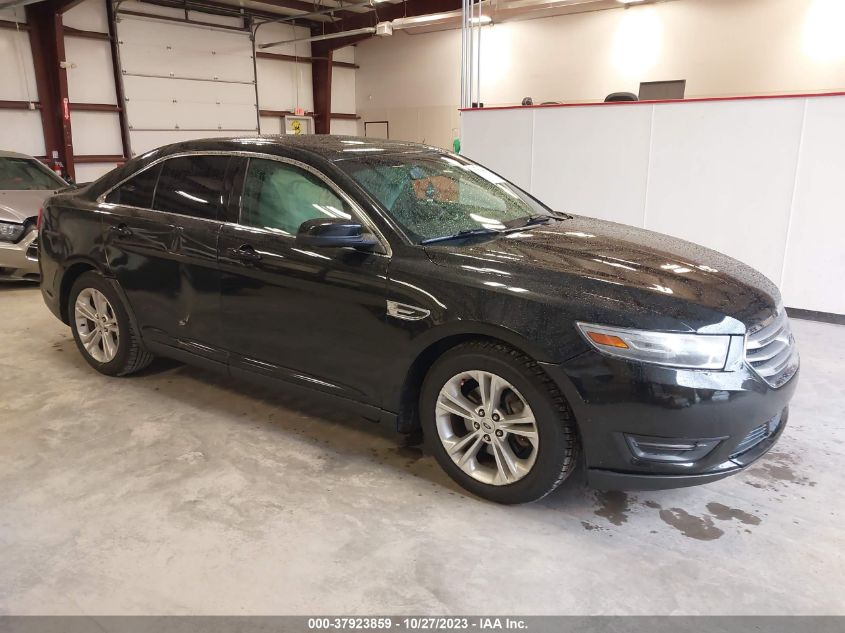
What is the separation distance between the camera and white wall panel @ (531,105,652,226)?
5.75m

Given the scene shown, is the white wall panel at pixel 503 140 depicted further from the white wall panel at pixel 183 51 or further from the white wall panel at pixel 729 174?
the white wall panel at pixel 183 51

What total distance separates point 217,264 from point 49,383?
1640mm

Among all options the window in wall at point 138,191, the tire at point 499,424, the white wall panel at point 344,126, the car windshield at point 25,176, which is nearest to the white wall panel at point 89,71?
the car windshield at point 25,176

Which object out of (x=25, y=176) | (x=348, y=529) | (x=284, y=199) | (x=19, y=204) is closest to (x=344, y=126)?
(x=25, y=176)

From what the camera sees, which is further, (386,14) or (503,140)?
(386,14)

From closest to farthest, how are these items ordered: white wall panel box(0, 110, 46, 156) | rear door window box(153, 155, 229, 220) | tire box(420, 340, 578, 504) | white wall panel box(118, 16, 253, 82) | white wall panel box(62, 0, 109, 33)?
1. tire box(420, 340, 578, 504)
2. rear door window box(153, 155, 229, 220)
3. white wall panel box(0, 110, 46, 156)
4. white wall panel box(62, 0, 109, 33)
5. white wall panel box(118, 16, 253, 82)

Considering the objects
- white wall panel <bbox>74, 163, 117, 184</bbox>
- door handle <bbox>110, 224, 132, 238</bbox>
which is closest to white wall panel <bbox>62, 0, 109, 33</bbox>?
white wall panel <bbox>74, 163, 117, 184</bbox>

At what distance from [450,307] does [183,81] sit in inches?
502

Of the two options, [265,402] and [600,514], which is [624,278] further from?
[265,402]

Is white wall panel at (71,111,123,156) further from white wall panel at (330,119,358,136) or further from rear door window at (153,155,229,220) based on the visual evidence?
rear door window at (153,155,229,220)

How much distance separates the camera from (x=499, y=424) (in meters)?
2.40

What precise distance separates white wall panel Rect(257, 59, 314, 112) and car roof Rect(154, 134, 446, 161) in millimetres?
12773

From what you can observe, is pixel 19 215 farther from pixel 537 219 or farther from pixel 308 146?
pixel 537 219

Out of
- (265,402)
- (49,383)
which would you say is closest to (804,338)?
(265,402)
